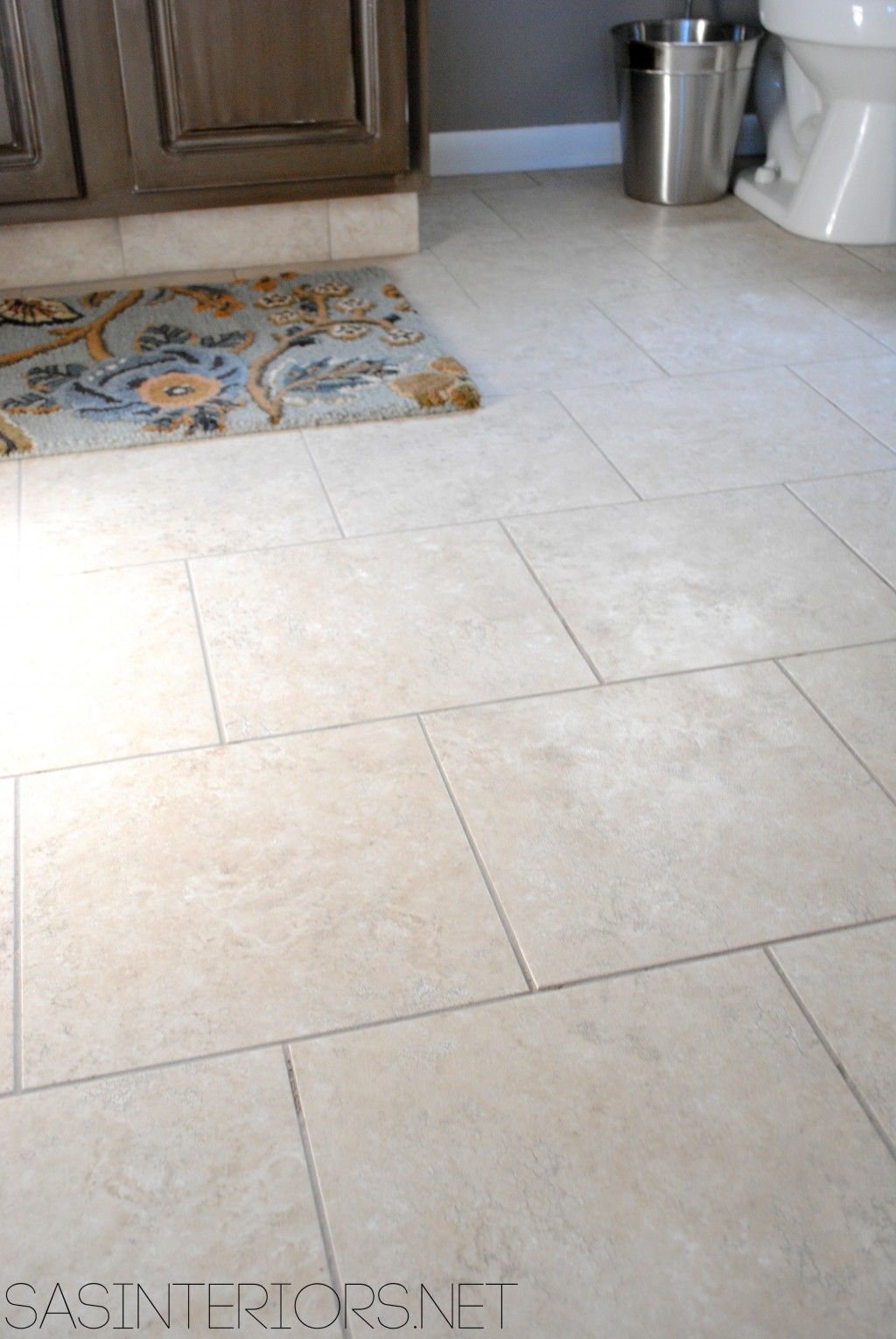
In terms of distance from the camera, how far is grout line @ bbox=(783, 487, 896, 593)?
1.63m

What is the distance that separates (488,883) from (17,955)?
43 cm

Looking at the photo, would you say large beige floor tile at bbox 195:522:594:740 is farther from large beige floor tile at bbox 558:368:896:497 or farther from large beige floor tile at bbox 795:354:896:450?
large beige floor tile at bbox 795:354:896:450

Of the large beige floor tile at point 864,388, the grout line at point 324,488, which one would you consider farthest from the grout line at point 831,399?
the grout line at point 324,488

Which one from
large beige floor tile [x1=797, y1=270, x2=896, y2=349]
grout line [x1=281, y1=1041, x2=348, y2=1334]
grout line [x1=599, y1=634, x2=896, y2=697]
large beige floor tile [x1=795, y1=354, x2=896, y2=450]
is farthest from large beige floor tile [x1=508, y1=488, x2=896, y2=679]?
large beige floor tile [x1=797, y1=270, x2=896, y2=349]

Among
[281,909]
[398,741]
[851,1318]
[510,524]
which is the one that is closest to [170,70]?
[510,524]

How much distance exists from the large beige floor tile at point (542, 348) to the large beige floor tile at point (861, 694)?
2.87 feet

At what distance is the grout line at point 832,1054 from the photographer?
0.95 meters

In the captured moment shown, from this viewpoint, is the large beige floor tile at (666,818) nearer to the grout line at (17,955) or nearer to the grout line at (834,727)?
the grout line at (834,727)

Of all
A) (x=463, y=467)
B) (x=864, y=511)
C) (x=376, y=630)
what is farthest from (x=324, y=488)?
(x=864, y=511)

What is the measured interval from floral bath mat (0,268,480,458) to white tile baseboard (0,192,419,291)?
0.11 metres

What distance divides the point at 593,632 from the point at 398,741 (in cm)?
32

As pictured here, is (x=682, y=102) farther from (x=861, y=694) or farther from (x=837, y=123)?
(x=861, y=694)

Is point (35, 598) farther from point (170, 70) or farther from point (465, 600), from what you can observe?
point (170, 70)

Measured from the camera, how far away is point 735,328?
240cm
